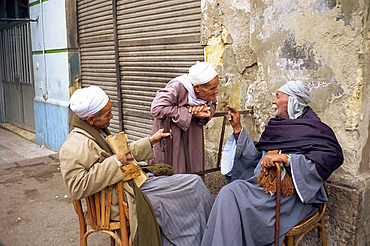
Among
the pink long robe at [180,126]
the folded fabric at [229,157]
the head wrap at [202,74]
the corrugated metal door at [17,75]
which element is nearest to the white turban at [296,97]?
the folded fabric at [229,157]

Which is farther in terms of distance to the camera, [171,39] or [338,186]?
[171,39]

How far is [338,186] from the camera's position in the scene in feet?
9.77

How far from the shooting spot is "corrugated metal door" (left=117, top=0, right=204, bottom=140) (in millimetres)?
4602

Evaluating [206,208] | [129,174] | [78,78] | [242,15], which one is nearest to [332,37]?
[242,15]

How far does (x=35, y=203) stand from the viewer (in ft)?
15.8

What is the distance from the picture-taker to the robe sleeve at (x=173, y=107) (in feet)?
10.2

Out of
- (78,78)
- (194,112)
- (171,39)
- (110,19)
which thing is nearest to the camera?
(194,112)

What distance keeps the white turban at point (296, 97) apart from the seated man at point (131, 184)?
2.91 feet

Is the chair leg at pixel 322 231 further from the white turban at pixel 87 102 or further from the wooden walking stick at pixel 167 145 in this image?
the white turban at pixel 87 102

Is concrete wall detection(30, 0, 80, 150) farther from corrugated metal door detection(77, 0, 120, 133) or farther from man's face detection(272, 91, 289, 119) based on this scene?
man's face detection(272, 91, 289, 119)

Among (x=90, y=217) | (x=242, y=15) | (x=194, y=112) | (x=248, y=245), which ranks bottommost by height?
(x=248, y=245)

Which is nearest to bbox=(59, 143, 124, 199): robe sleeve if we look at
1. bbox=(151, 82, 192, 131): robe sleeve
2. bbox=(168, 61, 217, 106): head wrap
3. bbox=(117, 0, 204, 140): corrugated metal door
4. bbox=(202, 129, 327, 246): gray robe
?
bbox=(202, 129, 327, 246): gray robe

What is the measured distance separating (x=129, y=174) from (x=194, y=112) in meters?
0.96

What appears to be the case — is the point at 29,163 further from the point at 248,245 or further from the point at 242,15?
the point at 248,245
